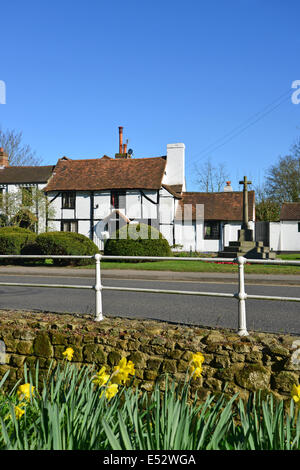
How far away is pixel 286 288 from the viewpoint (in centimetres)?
1182

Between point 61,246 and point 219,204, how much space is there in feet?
68.0

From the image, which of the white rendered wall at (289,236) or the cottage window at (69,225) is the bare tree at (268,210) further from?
the cottage window at (69,225)

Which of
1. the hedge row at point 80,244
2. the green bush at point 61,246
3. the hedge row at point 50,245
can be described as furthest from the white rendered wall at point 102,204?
the green bush at point 61,246

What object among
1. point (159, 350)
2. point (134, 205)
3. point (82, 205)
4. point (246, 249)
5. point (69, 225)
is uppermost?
point (82, 205)

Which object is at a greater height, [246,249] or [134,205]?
[134,205]

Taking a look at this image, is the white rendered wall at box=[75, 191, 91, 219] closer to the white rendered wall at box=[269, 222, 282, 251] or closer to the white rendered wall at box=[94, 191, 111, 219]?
the white rendered wall at box=[94, 191, 111, 219]

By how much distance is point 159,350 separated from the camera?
176 inches

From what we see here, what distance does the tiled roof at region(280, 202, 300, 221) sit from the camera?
4082 centimetres

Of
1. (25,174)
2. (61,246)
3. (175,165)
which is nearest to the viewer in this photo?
(61,246)

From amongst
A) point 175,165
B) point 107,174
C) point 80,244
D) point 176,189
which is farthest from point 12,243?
point 175,165

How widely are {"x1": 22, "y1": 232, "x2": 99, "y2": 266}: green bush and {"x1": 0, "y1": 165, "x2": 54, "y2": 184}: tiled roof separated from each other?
16.3 meters

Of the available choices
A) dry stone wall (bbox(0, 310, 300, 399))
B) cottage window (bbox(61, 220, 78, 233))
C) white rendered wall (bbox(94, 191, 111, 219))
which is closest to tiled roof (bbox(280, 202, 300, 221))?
white rendered wall (bbox(94, 191, 111, 219))

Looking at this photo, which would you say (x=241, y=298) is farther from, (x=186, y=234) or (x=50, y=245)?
(x=186, y=234)

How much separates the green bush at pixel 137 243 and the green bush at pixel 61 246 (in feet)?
5.49
